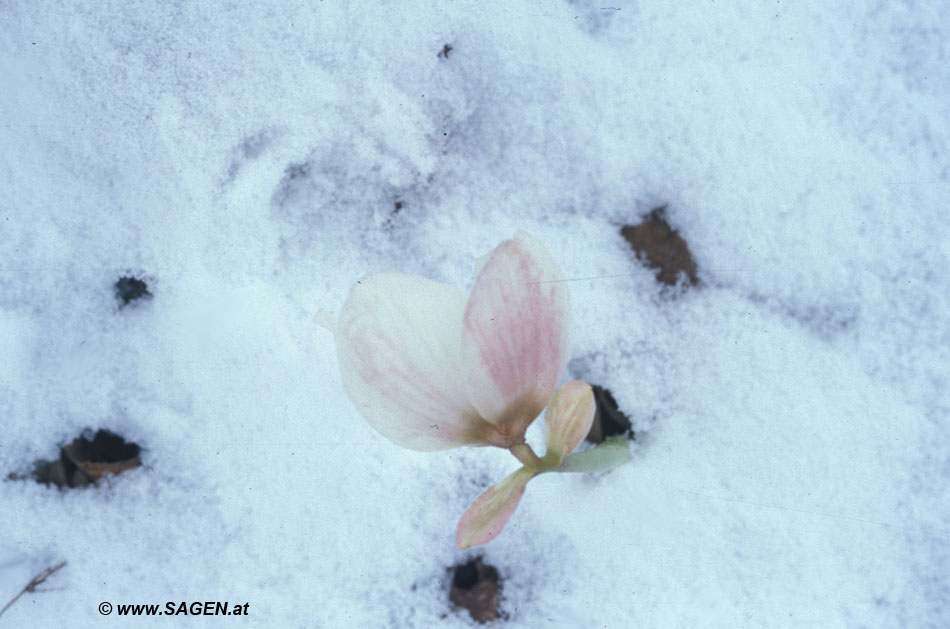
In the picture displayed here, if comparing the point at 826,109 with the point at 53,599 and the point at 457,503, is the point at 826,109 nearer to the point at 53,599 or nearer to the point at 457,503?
the point at 457,503

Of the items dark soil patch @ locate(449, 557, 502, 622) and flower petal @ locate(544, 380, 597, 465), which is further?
dark soil patch @ locate(449, 557, 502, 622)

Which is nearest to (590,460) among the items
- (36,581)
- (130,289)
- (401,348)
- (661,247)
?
(401,348)

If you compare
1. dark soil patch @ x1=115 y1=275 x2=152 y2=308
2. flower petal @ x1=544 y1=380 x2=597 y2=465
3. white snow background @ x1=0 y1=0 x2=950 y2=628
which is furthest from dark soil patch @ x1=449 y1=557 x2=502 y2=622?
dark soil patch @ x1=115 y1=275 x2=152 y2=308

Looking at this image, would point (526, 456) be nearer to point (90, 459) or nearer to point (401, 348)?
point (401, 348)

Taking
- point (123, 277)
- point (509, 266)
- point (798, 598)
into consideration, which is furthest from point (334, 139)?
point (798, 598)

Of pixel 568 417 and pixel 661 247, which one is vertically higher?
pixel 661 247

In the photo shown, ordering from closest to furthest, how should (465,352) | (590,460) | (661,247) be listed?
(465,352) → (590,460) → (661,247)

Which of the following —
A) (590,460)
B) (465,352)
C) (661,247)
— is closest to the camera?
(465,352)

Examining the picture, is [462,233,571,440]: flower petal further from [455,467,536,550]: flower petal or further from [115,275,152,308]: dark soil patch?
[115,275,152,308]: dark soil patch
